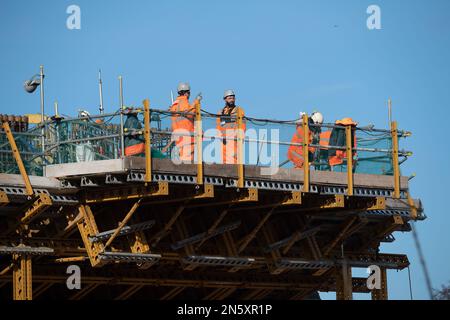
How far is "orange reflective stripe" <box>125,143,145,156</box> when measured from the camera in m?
47.5

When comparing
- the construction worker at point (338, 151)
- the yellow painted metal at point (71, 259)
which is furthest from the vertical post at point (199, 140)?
the construction worker at point (338, 151)

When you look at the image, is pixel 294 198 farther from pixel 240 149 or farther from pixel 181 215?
pixel 181 215

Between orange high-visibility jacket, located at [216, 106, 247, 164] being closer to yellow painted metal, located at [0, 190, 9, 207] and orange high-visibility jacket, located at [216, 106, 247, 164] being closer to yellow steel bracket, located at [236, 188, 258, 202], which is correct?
yellow steel bracket, located at [236, 188, 258, 202]

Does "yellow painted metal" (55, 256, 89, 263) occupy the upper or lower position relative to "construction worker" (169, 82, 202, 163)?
lower

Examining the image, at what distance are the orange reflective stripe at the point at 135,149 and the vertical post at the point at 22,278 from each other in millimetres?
3951

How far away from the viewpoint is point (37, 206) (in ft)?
158

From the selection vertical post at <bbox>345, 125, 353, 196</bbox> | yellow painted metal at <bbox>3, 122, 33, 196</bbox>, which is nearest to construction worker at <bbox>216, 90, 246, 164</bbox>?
vertical post at <bbox>345, 125, 353, 196</bbox>

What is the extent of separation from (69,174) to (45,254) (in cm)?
271

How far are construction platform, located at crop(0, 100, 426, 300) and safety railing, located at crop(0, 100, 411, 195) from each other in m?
0.05

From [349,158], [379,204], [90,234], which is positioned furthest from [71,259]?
[379,204]

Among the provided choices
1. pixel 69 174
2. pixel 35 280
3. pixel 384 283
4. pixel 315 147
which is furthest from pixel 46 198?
pixel 384 283

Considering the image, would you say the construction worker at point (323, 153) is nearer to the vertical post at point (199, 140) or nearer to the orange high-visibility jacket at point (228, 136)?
the orange high-visibility jacket at point (228, 136)

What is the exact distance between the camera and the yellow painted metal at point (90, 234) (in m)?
48.8

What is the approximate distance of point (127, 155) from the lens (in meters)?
47.4
